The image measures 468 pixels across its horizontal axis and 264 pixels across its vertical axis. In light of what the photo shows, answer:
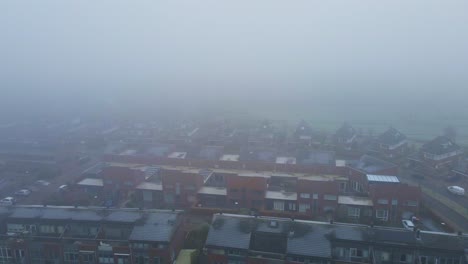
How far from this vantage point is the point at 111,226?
13055 millimetres

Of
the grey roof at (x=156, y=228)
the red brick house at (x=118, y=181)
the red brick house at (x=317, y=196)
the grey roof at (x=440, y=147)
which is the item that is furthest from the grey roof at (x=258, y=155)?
the grey roof at (x=440, y=147)

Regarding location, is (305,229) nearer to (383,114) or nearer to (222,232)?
(222,232)

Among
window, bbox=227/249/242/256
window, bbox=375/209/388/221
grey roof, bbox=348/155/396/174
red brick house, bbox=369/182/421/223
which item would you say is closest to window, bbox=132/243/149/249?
window, bbox=227/249/242/256

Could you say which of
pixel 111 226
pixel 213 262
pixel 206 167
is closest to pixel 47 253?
pixel 111 226

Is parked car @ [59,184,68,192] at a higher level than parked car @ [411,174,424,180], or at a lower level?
higher

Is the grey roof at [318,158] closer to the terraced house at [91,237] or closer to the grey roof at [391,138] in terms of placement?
the grey roof at [391,138]

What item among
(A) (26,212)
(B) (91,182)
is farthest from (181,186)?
(A) (26,212)

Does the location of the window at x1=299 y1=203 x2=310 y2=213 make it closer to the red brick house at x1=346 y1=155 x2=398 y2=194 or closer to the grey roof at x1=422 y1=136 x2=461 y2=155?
the red brick house at x1=346 y1=155 x2=398 y2=194

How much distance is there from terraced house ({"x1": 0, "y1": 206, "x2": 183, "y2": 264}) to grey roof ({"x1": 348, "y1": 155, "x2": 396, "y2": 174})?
12198mm

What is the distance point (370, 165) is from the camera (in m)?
21.2

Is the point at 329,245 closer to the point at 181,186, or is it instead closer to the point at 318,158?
the point at 181,186

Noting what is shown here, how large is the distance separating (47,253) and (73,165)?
13.9m

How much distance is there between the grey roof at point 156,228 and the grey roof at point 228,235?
58.4 inches

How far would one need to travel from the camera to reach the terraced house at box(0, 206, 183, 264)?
12500mm
